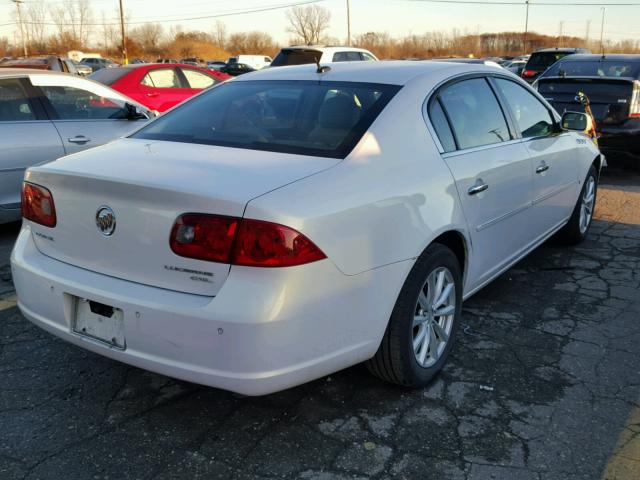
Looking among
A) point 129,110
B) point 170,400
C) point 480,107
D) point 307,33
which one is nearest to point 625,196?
point 480,107

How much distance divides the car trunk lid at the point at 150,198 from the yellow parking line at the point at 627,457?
1616 mm

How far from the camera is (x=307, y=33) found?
264ft

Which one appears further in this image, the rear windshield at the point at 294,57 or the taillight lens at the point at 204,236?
the rear windshield at the point at 294,57

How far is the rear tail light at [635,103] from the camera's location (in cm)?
819

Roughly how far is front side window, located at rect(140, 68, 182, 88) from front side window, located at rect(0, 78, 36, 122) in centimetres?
453

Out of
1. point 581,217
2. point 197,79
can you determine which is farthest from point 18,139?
point 197,79

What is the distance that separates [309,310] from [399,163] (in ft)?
2.88

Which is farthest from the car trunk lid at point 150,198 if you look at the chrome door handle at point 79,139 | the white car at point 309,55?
the white car at point 309,55

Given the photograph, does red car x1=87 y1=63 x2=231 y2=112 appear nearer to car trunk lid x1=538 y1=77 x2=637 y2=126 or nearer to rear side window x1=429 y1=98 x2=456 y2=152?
car trunk lid x1=538 y1=77 x2=637 y2=126

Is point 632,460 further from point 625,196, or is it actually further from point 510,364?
point 625,196

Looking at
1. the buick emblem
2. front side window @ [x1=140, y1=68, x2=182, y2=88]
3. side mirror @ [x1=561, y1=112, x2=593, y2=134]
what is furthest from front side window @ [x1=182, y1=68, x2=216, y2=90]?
the buick emblem

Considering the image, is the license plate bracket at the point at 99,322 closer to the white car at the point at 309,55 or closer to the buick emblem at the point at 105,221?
the buick emblem at the point at 105,221

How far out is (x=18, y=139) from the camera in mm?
5516

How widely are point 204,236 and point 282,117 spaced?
1091 millimetres
